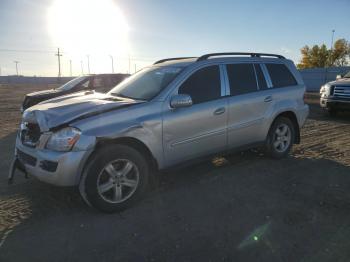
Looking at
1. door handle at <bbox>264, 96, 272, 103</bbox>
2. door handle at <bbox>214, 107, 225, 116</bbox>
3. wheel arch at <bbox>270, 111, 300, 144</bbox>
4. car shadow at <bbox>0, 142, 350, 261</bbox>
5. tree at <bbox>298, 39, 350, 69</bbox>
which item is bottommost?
car shadow at <bbox>0, 142, 350, 261</bbox>

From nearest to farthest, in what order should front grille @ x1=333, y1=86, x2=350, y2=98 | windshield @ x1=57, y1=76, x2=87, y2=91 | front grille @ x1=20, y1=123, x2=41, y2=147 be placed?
front grille @ x1=20, y1=123, x2=41, y2=147 → windshield @ x1=57, y1=76, x2=87, y2=91 → front grille @ x1=333, y1=86, x2=350, y2=98

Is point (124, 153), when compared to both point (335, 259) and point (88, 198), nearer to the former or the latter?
point (88, 198)

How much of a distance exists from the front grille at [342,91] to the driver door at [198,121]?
24.9 ft

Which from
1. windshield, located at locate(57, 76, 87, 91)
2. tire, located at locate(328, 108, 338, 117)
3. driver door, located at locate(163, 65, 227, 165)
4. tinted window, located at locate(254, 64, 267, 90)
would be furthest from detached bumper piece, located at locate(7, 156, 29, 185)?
tire, located at locate(328, 108, 338, 117)

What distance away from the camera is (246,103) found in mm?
5305

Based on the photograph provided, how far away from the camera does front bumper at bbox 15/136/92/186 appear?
3.65 m

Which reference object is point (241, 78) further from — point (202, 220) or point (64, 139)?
point (64, 139)

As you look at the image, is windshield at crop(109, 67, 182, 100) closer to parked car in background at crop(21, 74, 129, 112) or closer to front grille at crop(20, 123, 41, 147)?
front grille at crop(20, 123, 41, 147)

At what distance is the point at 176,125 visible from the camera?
441cm

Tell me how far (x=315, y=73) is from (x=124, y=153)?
3424 centimetres

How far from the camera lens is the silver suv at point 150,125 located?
3760mm

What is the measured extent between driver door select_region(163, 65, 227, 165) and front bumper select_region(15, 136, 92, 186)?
118 cm

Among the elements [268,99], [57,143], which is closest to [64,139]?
[57,143]

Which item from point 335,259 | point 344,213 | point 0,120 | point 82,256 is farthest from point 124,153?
point 0,120
